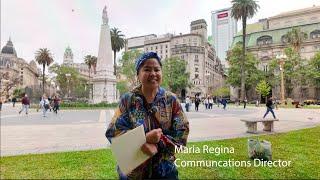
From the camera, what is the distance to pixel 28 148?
7.99 metres

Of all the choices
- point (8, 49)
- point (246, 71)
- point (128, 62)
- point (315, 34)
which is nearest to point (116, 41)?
point (128, 62)

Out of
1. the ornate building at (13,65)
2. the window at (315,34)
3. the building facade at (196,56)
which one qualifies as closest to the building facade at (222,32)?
the building facade at (196,56)

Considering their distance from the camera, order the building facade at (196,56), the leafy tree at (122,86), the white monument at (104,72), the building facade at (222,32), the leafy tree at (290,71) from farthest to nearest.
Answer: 1. the building facade at (222,32)
2. the building facade at (196,56)
3. the leafy tree at (122,86)
4. the leafy tree at (290,71)
5. the white monument at (104,72)

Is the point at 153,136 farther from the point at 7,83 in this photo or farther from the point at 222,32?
the point at 222,32

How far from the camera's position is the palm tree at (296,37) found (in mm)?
57228

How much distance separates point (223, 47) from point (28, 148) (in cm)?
11726

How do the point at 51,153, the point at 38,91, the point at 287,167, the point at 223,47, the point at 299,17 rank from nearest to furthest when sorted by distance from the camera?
the point at 287,167 < the point at 51,153 < the point at 38,91 < the point at 299,17 < the point at 223,47

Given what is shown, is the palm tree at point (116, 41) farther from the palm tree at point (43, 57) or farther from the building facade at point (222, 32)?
the building facade at point (222, 32)

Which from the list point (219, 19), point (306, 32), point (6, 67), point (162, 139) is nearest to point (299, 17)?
point (306, 32)

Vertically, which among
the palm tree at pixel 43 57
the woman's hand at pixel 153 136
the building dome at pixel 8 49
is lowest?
the woman's hand at pixel 153 136

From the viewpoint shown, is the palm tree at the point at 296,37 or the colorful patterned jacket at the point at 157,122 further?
the palm tree at the point at 296,37

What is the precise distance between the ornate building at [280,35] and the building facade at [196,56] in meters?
17.3

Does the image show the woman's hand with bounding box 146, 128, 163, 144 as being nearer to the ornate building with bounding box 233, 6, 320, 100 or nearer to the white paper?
the white paper

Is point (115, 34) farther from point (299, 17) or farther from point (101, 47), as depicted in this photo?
point (299, 17)
